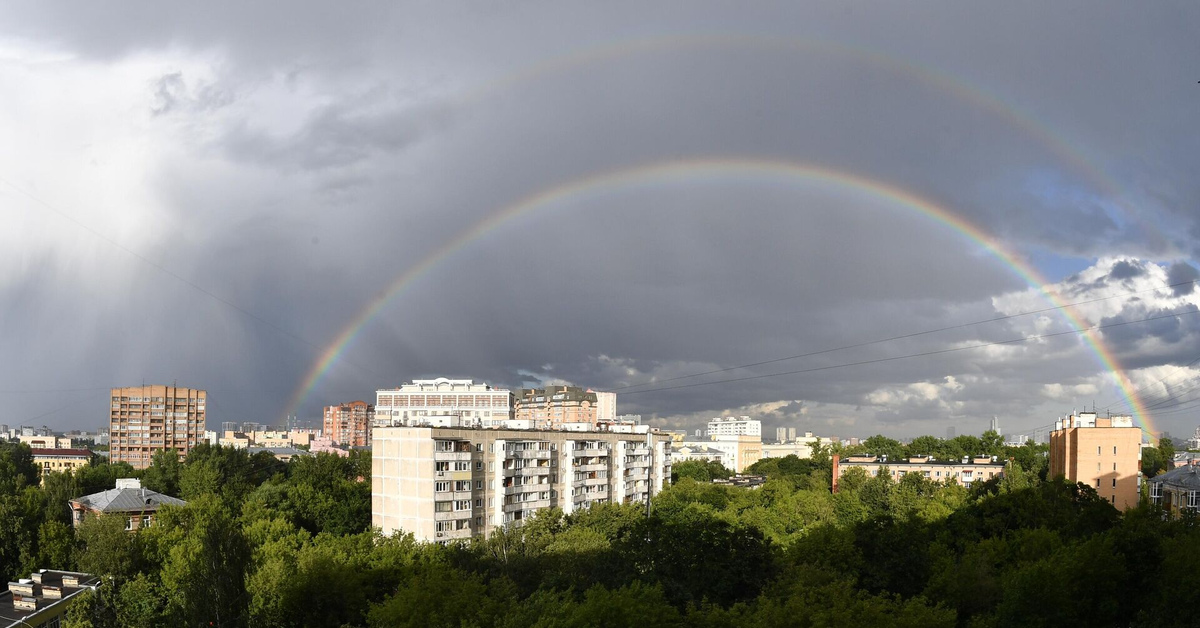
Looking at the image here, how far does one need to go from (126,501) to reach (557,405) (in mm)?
101318

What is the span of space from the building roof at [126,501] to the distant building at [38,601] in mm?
26113

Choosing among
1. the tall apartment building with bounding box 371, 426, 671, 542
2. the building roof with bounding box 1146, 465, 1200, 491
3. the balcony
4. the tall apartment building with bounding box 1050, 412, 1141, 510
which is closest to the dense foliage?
the tall apartment building with bounding box 371, 426, 671, 542

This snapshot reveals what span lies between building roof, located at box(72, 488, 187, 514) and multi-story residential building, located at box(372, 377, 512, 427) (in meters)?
76.6

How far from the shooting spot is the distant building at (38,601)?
33.3 meters

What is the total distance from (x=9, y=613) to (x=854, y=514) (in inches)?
2263

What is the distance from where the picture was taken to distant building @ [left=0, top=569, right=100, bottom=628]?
1309 inches

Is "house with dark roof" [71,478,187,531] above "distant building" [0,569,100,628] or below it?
below

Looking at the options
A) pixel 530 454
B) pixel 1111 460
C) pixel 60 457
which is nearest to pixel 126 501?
pixel 530 454

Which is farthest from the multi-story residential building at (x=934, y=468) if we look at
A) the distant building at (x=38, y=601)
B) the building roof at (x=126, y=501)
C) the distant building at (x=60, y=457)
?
the distant building at (x=60, y=457)

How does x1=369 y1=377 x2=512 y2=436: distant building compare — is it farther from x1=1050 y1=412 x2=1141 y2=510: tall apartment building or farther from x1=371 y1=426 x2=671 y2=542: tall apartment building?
x1=1050 y1=412 x2=1141 y2=510: tall apartment building

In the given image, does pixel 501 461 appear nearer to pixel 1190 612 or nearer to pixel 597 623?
pixel 597 623

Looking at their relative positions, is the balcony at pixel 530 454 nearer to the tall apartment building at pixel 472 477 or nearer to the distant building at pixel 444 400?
the tall apartment building at pixel 472 477

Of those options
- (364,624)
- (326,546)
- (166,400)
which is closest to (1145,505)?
(364,624)

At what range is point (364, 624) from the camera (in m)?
37.0
